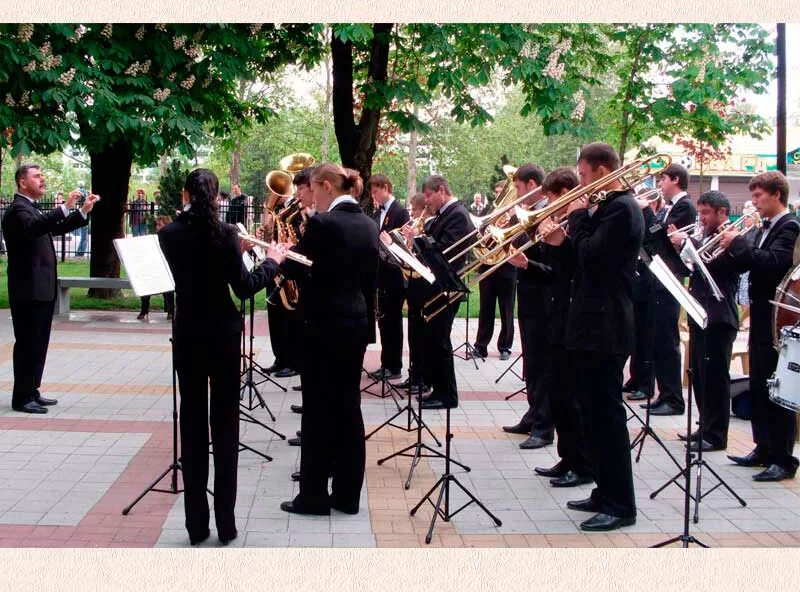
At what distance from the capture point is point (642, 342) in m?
8.77

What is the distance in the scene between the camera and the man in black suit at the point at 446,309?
8188 mm

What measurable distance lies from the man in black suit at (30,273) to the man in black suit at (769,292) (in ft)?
17.5

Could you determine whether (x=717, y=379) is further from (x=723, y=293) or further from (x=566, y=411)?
(x=566, y=411)

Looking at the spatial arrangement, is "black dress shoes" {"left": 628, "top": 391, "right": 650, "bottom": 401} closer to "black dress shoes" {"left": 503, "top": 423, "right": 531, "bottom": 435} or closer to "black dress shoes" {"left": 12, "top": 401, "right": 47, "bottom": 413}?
"black dress shoes" {"left": 503, "top": 423, "right": 531, "bottom": 435}

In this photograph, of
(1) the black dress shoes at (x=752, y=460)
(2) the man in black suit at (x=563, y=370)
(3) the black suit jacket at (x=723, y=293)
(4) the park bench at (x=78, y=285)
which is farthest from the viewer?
(4) the park bench at (x=78, y=285)

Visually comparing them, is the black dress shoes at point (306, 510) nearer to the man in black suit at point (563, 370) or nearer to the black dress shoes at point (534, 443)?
the man in black suit at point (563, 370)

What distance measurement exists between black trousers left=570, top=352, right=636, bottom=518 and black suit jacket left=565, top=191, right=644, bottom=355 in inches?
4.2

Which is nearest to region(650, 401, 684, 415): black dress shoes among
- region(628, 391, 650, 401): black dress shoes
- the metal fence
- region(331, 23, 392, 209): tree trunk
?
region(628, 391, 650, 401): black dress shoes

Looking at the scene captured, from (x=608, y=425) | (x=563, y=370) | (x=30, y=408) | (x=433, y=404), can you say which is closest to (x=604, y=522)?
(x=608, y=425)

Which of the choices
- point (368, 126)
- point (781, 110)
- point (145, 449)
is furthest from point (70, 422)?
point (781, 110)

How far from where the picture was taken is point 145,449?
6.88m

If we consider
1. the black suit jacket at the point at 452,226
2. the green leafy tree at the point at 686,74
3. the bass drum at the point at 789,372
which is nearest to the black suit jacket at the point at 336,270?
the bass drum at the point at 789,372

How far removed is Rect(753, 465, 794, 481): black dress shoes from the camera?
6273mm

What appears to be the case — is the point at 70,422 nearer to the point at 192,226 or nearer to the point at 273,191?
the point at 273,191
